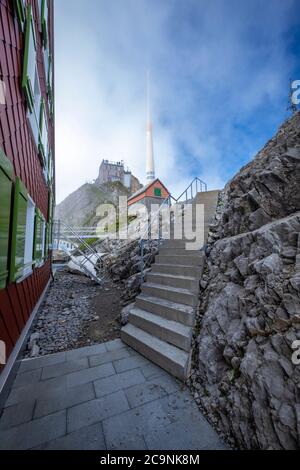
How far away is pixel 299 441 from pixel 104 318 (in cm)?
427

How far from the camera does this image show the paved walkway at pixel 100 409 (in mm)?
1842

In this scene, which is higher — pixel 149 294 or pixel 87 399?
pixel 149 294

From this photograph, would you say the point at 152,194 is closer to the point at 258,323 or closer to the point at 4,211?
the point at 4,211

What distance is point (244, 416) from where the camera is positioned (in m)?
1.79

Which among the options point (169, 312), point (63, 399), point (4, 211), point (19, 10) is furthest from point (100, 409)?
point (19, 10)

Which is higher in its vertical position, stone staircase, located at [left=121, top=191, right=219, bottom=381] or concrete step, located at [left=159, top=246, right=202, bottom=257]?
concrete step, located at [left=159, top=246, right=202, bottom=257]

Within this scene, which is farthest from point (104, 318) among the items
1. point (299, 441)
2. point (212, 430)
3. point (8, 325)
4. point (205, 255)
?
point (299, 441)

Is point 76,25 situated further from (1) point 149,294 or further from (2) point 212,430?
(2) point 212,430

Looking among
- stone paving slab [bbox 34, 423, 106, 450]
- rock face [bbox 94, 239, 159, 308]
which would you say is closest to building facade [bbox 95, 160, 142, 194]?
rock face [bbox 94, 239, 159, 308]

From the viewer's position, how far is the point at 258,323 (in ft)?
6.56

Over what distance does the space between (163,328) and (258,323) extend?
1652 mm

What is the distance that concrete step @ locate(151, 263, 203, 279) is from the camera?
12.5 ft

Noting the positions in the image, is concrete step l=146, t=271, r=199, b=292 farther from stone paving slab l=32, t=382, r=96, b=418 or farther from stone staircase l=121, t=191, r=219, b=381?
stone paving slab l=32, t=382, r=96, b=418

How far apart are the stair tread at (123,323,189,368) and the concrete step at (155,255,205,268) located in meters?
1.61
